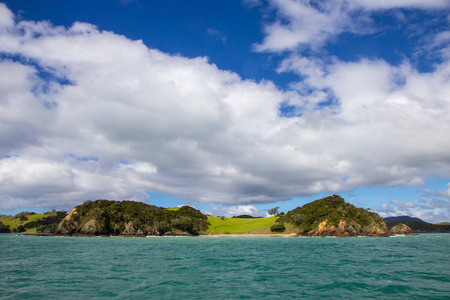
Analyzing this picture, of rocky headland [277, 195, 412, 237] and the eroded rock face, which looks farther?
rocky headland [277, 195, 412, 237]

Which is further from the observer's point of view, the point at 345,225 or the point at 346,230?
the point at 345,225

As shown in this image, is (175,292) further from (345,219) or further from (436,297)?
(345,219)

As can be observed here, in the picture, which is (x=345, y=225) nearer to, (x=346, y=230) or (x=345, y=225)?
(x=345, y=225)

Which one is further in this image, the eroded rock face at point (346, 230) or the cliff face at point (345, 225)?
the cliff face at point (345, 225)

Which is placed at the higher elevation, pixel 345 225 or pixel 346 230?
pixel 345 225

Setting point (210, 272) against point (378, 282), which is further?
point (210, 272)

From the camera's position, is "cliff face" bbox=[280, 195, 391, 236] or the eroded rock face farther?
"cliff face" bbox=[280, 195, 391, 236]

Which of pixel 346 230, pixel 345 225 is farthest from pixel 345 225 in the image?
pixel 346 230

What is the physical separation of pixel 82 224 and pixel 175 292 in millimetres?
196178

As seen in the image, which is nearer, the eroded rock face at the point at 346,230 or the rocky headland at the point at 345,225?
the eroded rock face at the point at 346,230

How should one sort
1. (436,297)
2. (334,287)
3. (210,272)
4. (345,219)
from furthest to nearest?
1. (345,219)
2. (210,272)
3. (334,287)
4. (436,297)

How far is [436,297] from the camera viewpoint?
1973 cm

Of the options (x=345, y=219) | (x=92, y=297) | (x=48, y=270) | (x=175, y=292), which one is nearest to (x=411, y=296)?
(x=175, y=292)

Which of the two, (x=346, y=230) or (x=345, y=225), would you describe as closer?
(x=346, y=230)
